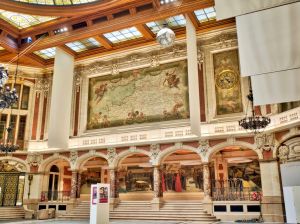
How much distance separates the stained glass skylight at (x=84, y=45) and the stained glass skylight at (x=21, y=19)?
8.34 feet

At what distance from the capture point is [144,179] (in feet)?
66.2

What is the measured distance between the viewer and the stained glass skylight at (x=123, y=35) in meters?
17.5

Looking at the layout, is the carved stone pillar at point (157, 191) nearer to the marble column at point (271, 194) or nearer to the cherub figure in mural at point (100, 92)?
the marble column at point (271, 194)

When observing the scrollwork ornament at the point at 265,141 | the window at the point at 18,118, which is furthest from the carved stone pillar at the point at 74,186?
the scrollwork ornament at the point at 265,141

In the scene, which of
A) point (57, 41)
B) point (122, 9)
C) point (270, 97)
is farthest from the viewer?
point (57, 41)

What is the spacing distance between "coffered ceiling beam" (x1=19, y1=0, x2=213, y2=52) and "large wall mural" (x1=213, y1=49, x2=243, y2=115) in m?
3.50

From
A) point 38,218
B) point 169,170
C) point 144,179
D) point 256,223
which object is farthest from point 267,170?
point 38,218

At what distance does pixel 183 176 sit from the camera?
761 inches

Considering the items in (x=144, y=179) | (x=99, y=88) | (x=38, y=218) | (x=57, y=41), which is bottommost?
(x=38, y=218)

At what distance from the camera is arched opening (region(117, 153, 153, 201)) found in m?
19.9

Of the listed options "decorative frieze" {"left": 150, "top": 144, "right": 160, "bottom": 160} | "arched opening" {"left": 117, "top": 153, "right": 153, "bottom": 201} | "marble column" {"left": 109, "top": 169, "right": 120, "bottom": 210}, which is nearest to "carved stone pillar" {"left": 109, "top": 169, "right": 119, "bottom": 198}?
"marble column" {"left": 109, "top": 169, "right": 120, "bottom": 210}

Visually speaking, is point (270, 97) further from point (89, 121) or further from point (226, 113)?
point (89, 121)

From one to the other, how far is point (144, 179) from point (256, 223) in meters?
8.86

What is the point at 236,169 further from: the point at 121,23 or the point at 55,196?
the point at 55,196
